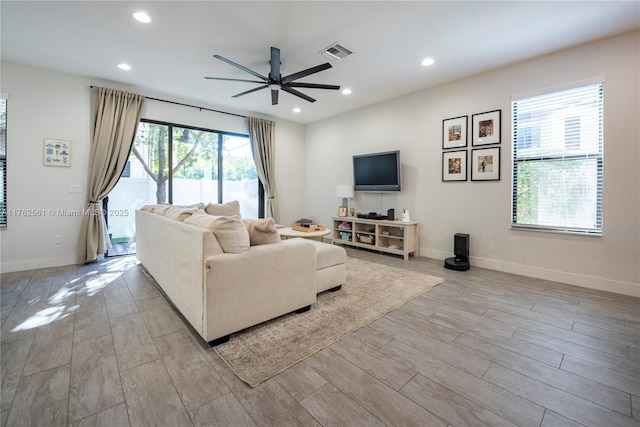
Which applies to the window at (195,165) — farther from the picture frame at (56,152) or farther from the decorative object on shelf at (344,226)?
the decorative object on shelf at (344,226)

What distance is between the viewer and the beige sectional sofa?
1849mm

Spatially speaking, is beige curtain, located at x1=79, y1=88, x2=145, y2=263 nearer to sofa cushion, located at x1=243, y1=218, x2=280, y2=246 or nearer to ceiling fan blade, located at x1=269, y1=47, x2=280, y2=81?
ceiling fan blade, located at x1=269, y1=47, x2=280, y2=81

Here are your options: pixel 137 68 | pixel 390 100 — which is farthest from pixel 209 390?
pixel 390 100

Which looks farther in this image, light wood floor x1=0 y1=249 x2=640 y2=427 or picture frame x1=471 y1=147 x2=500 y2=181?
picture frame x1=471 y1=147 x2=500 y2=181

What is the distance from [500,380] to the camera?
5.11 ft

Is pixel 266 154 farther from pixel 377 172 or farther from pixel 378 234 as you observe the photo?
pixel 378 234

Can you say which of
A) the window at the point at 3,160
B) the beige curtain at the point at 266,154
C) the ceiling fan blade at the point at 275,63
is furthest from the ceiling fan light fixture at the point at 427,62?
the window at the point at 3,160

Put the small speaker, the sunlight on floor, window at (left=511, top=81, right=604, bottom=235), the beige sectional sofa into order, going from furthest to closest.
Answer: the small speaker < window at (left=511, top=81, right=604, bottom=235) < the sunlight on floor < the beige sectional sofa

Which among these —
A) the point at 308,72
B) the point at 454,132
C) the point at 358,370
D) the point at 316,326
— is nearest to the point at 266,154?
the point at 308,72

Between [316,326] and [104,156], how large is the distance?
13.8ft

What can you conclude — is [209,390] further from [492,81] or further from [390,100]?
[390,100]

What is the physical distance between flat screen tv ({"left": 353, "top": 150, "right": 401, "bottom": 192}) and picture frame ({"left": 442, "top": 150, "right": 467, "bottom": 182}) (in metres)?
0.74

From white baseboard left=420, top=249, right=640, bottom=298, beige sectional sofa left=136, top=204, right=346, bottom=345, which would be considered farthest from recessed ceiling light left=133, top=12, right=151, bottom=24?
white baseboard left=420, top=249, right=640, bottom=298

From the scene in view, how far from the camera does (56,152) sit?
12.7 feet
